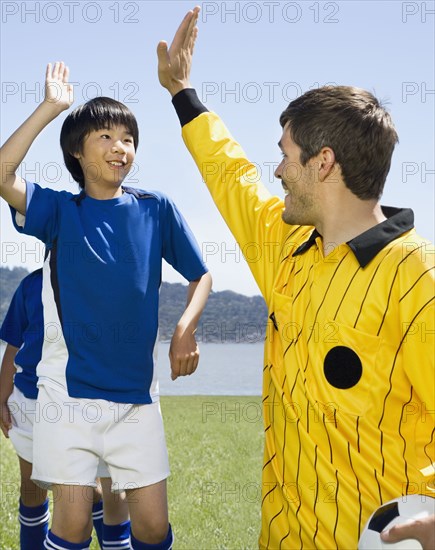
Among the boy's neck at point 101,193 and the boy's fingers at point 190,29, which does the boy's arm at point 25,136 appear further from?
the boy's fingers at point 190,29

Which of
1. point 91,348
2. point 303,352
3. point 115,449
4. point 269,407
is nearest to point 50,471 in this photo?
point 115,449

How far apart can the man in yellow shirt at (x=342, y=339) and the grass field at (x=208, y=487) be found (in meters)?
2.42

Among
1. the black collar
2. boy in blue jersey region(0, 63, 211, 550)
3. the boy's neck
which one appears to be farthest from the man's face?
the boy's neck

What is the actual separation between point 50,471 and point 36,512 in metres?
1.15

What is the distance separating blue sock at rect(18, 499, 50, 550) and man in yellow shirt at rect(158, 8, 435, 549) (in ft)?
6.11

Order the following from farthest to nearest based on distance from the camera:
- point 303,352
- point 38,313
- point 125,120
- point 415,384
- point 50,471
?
point 38,313
point 125,120
point 50,471
point 303,352
point 415,384

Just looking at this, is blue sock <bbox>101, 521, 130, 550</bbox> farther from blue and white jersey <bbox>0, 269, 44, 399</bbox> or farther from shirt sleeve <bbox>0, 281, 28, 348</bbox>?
shirt sleeve <bbox>0, 281, 28, 348</bbox>

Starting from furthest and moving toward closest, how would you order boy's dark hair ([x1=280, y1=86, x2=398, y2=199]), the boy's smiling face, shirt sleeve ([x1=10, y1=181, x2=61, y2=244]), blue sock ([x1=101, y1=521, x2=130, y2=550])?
blue sock ([x1=101, y1=521, x2=130, y2=550]) → the boy's smiling face → shirt sleeve ([x1=10, y1=181, x2=61, y2=244]) → boy's dark hair ([x1=280, y1=86, x2=398, y2=199])

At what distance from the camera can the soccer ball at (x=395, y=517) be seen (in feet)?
7.70

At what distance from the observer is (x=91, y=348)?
130 inches

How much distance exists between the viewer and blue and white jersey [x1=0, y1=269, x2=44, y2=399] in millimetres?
4210

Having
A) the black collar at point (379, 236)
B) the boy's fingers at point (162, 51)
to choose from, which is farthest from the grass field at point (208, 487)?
the boy's fingers at point (162, 51)

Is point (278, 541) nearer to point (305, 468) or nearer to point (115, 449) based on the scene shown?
point (305, 468)

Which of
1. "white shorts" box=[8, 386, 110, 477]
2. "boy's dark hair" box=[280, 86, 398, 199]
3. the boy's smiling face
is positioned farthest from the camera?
"white shorts" box=[8, 386, 110, 477]
